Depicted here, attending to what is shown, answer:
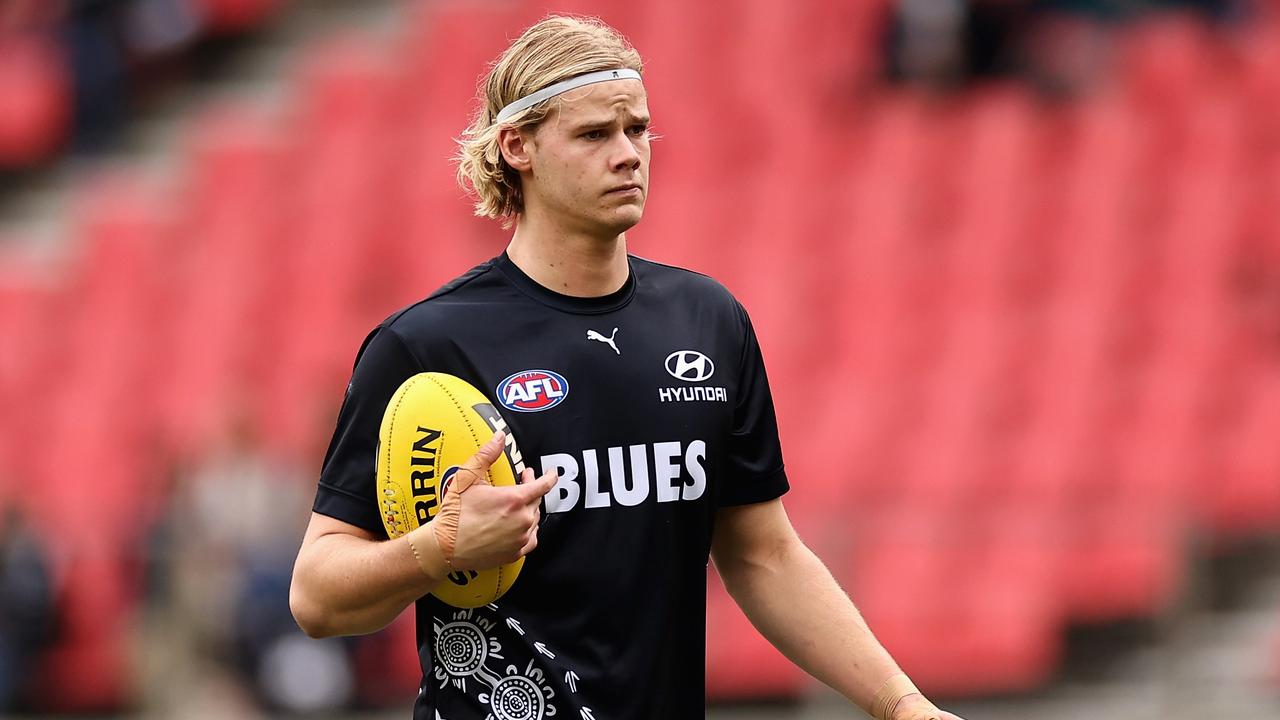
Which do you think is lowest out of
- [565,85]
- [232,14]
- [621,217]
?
[621,217]

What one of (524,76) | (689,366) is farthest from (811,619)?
(524,76)

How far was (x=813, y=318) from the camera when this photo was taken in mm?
11000

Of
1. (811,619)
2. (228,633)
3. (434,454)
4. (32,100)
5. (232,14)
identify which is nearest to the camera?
(434,454)

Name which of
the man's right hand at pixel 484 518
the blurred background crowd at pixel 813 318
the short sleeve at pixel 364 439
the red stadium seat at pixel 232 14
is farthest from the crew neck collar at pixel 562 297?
the red stadium seat at pixel 232 14

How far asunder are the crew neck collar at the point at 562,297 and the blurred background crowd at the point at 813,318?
17.4 feet

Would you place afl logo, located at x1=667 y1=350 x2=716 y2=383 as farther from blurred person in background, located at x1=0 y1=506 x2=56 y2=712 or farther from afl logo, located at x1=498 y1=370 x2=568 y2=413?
blurred person in background, located at x1=0 y1=506 x2=56 y2=712

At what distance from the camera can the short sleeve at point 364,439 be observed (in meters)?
3.37

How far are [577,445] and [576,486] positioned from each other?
2.8 inches

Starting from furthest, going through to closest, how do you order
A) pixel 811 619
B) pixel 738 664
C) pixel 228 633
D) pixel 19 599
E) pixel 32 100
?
pixel 32 100
pixel 19 599
pixel 228 633
pixel 738 664
pixel 811 619

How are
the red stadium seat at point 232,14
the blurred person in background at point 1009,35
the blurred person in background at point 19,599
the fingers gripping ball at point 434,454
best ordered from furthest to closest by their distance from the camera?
the red stadium seat at point 232,14 < the blurred person in background at point 1009,35 < the blurred person in background at point 19,599 < the fingers gripping ball at point 434,454

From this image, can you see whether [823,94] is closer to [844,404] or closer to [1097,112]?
[1097,112]

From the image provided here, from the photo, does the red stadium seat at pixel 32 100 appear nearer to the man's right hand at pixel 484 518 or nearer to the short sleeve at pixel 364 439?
the short sleeve at pixel 364 439

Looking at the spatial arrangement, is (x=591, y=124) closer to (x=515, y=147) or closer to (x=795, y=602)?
(x=515, y=147)

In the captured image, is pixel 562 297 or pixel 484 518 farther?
pixel 562 297
